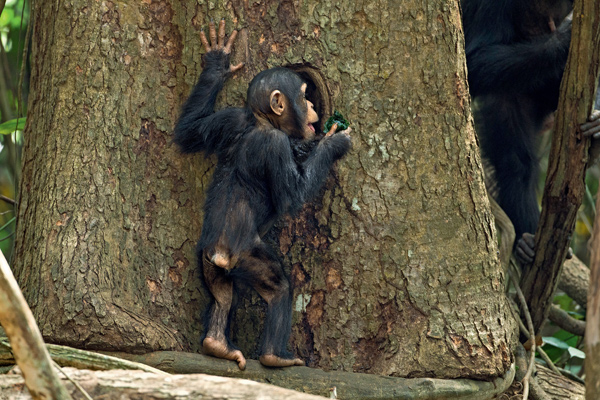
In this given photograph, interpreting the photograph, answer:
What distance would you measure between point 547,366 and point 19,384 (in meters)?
3.30

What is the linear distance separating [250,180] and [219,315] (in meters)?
0.57

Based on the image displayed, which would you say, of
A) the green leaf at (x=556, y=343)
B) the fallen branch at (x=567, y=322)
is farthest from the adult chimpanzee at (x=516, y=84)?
the green leaf at (x=556, y=343)

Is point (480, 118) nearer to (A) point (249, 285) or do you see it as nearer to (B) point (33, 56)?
(A) point (249, 285)

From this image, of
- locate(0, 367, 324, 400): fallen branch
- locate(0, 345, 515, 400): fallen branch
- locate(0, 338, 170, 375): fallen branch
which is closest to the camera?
locate(0, 367, 324, 400): fallen branch

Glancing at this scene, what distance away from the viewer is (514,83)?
14.5 ft

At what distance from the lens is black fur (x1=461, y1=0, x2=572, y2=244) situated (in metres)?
4.32

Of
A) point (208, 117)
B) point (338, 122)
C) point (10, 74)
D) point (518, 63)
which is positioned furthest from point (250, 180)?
point (10, 74)

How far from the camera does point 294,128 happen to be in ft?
9.66

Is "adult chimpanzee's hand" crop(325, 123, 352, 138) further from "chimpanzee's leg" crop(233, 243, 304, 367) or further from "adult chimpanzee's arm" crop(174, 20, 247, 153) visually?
"chimpanzee's leg" crop(233, 243, 304, 367)

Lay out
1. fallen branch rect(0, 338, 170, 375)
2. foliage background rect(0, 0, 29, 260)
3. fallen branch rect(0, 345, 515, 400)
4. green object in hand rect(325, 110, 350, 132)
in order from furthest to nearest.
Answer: foliage background rect(0, 0, 29, 260) → green object in hand rect(325, 110, 350, 132) → fallen branch rect(0, 345, 515, 400) → fallen branch rect(0, 338, 170, 375)

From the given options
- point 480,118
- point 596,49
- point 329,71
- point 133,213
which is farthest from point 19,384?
point 480,118

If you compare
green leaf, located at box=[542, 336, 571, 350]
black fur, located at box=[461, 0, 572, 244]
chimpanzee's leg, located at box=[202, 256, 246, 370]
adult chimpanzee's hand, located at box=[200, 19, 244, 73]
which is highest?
black fur, located at box=[461, 0, 572, 244]

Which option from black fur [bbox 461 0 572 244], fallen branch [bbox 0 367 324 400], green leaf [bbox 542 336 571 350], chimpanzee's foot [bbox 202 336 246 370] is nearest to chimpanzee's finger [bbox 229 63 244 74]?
chimpanzee's foot [bbox 202 336 246 370]

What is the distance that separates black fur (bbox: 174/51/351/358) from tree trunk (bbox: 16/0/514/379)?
11 centimetres
